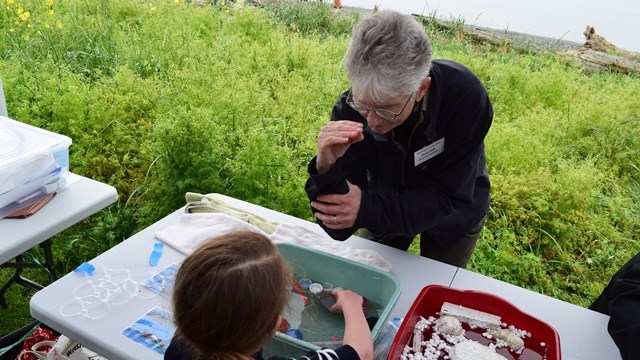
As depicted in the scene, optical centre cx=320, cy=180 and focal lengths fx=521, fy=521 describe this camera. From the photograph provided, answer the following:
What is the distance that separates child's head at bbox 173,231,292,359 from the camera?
42.0 inches

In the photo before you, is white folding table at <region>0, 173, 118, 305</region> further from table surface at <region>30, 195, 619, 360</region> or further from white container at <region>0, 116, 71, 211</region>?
table surface at <region>30, 195, 619, 360</region>

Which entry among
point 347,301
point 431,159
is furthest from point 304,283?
point 431,159

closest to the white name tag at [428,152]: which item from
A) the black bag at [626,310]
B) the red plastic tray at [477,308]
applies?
the red plastic tray at [477,308]

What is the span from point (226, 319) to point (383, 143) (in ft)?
2.84

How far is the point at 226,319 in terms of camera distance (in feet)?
3.51

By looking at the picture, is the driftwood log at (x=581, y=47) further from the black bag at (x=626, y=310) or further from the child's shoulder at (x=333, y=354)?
the child's shoulder at (x=333, y=354)

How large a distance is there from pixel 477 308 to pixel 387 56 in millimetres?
727

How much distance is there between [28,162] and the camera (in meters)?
1.70

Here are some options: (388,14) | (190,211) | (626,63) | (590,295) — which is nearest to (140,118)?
(190,211)

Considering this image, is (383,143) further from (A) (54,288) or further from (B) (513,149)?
(B) (513,149)

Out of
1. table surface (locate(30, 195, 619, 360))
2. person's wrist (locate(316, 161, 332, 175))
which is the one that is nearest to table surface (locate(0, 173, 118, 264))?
table surface (locate(30, 195, 619, 360))

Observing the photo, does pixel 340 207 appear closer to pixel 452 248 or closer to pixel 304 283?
pixel 304 283

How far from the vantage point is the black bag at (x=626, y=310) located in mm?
1306

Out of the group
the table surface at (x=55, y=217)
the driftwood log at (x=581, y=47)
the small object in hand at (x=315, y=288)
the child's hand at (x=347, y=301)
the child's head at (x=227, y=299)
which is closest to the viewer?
the child's head at (x=227, y=299)
